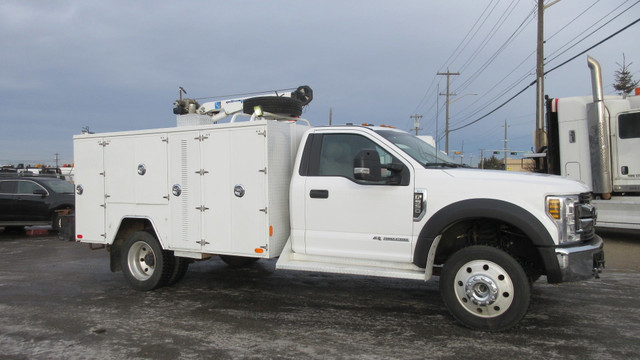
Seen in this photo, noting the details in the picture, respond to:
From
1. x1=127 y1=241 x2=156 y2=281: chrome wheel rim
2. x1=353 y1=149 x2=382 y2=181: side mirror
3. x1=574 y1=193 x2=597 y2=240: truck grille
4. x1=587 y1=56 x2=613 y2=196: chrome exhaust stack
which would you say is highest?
x1=587 y1=56 x2=613 y2=196: chrome exhaust stack

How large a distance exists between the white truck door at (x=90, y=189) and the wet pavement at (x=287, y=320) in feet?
2.73

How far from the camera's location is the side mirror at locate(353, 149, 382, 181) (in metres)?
4.91

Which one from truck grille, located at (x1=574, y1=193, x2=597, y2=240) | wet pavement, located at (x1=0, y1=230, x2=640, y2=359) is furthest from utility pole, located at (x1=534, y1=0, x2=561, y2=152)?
truck grille, located at (x1=574, y1=193, x2=597, y2=240)

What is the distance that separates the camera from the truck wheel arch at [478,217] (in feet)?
14.8

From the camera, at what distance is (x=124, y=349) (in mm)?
4461

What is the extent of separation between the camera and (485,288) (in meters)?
4.69

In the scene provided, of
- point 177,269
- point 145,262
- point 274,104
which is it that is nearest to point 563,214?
point 274,104

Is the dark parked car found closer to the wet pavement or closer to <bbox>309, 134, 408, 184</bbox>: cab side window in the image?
the wet pavement

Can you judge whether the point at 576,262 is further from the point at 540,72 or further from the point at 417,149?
the point at 540,72

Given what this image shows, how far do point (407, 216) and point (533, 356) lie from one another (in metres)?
1.72

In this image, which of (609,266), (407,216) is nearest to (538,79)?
(609,266)

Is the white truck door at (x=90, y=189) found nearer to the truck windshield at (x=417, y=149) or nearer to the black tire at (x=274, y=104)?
the black tire at (x=274, y=104)

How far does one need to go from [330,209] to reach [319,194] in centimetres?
21

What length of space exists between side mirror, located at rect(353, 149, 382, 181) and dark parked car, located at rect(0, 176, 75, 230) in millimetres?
11081
